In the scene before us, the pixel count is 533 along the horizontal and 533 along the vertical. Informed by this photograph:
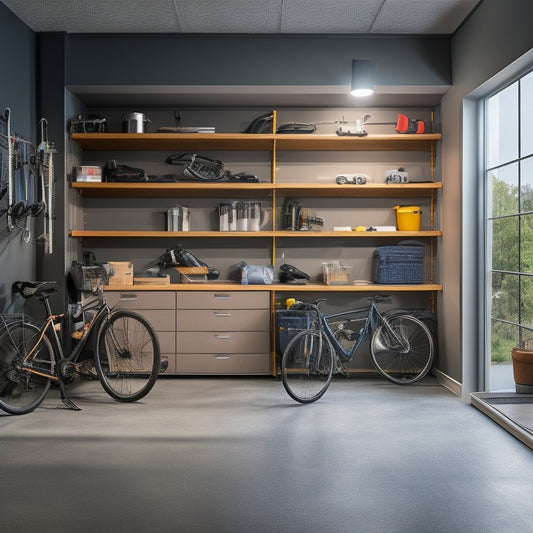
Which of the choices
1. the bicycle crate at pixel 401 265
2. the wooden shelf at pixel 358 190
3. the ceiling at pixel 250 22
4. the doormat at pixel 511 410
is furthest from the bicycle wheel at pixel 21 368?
the doormat at pixel 511 410

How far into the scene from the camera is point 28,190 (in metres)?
4.96

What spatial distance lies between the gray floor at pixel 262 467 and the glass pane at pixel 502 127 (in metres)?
1.90

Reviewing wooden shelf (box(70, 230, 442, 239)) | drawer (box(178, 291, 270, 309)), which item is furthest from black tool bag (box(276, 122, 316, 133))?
drawer (box(178, 291, 270, 309))

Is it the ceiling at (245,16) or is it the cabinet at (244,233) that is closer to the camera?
the ceiling at (245,16)

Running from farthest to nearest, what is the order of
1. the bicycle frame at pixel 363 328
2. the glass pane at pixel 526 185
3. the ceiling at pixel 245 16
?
the bicycle frame at pixel 363 328
the ceiling at pixel 245 16
the glass pane at pixel 526 185

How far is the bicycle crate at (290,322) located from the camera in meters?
5.28

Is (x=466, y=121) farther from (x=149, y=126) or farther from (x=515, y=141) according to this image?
(x=149, y=126)

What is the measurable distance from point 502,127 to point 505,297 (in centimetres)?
126

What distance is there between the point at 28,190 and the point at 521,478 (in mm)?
4123

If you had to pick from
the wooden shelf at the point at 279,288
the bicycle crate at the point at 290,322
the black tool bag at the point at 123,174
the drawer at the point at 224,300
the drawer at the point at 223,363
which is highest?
the black tool bag at the point at 123,174

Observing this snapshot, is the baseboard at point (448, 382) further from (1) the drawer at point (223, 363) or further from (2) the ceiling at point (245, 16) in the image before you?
(2) the ceiling at point (245, 16)

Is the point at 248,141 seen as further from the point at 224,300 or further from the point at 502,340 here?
the point at 502,340

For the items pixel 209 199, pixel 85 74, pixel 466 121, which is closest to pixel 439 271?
pixel 466 121

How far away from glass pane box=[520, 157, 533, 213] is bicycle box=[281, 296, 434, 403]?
1.48 meters
